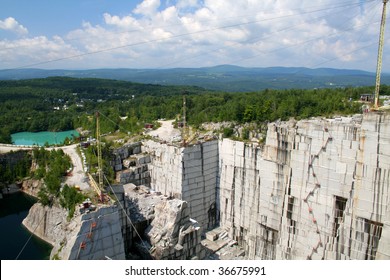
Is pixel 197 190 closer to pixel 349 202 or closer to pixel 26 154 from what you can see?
pixel 349 202

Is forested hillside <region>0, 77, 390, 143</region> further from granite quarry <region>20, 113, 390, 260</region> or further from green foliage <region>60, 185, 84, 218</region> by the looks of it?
green foliage <region>60, 185, 84, 218</region>

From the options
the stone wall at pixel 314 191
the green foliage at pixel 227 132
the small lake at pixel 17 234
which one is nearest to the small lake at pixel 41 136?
the small lake at pixel 17 234

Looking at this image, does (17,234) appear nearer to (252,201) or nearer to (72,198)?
(72,198)

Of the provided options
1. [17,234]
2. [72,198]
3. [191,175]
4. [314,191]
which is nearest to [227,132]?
[191,175]

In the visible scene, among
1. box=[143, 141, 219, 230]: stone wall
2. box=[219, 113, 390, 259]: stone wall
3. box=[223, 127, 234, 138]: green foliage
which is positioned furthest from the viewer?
box=[223, 127, 234, 138]: green foliage

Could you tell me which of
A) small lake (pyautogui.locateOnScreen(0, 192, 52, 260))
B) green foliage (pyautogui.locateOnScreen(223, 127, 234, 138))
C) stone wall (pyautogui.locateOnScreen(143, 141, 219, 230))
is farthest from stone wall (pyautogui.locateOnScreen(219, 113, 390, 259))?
small lake (pyautogui.locateOnScreen(0, 192, 52, 260))

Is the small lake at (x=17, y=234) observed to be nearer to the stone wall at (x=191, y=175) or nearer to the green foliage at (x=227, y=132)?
the stone wall at (x=191, y=175)
